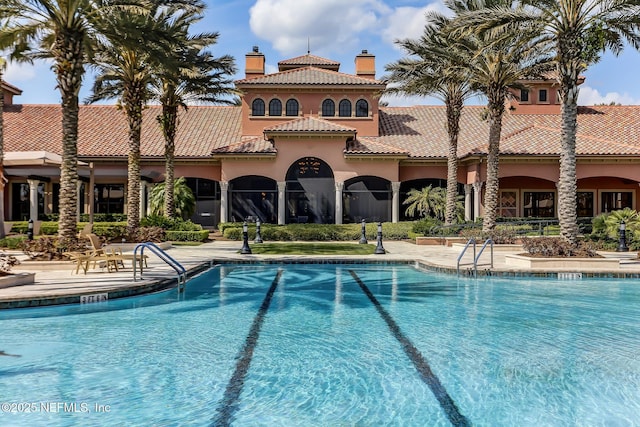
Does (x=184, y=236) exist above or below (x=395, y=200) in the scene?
below

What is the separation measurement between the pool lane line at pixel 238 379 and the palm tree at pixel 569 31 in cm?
1182

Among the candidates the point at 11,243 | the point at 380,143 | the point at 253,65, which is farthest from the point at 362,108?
the point at 11,243

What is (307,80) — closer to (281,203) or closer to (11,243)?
(281,203)

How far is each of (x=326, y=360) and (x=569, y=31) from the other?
14.3 m

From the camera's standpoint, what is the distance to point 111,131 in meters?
33.7

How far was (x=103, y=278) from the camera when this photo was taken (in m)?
12.3

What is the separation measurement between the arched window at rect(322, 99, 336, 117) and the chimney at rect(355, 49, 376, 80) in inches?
218

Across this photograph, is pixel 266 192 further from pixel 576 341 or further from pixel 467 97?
pixel 576 341

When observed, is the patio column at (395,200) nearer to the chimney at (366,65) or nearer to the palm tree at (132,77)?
the chimney at (366,65)

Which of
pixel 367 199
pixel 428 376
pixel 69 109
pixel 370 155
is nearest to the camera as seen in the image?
pixel 428 376

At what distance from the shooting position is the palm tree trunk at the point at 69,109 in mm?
15445

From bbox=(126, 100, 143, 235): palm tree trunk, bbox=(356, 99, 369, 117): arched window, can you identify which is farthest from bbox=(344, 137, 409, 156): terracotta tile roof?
bbox=(126, 100, 143, 235): palm tree trunk

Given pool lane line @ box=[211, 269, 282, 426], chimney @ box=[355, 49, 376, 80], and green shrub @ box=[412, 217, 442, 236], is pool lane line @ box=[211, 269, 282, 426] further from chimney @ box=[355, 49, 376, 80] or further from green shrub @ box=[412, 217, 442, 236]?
chimney @ box=[355, 49, 376, 80]

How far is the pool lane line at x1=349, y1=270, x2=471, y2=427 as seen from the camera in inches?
202
